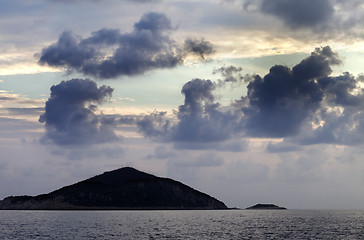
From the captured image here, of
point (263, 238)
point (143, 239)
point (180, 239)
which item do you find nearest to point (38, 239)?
point (143, 239)

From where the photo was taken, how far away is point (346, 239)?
128500mm

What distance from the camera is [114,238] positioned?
406 ft

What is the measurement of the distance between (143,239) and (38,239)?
90.5 ft

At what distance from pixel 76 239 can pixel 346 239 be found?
73.9 m

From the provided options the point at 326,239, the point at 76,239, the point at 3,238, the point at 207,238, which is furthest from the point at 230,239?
the point at 3,238

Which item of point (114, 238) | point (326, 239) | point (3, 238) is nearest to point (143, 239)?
point (114, 238)

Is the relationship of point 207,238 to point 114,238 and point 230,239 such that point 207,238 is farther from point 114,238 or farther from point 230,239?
point 114,238

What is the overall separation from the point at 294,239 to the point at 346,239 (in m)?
15.4

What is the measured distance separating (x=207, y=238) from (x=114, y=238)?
999 inches

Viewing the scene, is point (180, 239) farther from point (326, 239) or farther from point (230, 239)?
point (326, 239)

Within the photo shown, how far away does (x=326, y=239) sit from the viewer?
12738 centimetres

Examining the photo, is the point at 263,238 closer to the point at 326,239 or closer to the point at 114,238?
the point at 326,239

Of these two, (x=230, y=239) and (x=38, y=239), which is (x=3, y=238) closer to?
(x=38, y=239)

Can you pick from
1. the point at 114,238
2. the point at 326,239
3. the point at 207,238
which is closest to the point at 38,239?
the point at 114,238
